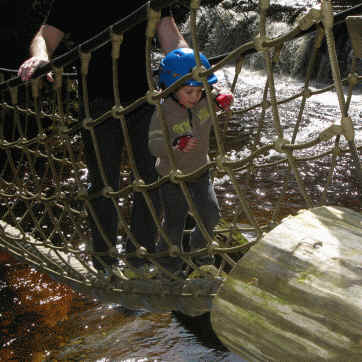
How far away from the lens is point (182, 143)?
5.89ft

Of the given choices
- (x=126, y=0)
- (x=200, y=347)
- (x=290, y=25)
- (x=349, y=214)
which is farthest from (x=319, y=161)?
(x=290, y=25)

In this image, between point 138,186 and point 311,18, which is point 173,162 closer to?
point 138,186

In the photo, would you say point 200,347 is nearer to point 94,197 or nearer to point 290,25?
point 94,197

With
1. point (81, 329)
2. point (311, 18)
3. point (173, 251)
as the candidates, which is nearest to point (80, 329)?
point (81, 329)

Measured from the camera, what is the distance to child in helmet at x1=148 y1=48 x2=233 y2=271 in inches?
68.7

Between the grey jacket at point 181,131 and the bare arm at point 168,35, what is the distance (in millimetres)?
199

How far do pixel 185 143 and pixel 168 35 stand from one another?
39 centimetres

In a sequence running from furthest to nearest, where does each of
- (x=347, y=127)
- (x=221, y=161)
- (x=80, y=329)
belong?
(x=80, y=329)
(x=221, y=161)
(x=347, y=127)

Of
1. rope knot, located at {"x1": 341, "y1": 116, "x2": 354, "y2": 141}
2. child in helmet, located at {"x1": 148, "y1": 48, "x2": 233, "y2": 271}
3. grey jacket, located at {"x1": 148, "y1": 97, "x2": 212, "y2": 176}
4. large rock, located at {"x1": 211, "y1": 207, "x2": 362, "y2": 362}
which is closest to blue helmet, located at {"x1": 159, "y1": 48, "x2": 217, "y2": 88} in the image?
child in helmet, located at {"x1": 148, "y1": 48, "x2": 233, "y2": 271}

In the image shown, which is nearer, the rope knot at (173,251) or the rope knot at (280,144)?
the rope knot at (280,144)

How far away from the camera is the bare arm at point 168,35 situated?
1.76 m

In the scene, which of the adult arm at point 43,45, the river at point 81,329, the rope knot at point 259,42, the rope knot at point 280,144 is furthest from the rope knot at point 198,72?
the river at point 81,329

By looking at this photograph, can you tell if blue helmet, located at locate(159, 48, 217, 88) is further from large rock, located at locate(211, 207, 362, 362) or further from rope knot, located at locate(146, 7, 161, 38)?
large rock, located at locate(211, 207, 362, 362)

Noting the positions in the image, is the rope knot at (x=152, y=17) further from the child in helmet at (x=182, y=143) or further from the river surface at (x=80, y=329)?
the river surface at (x=80, y=329)
